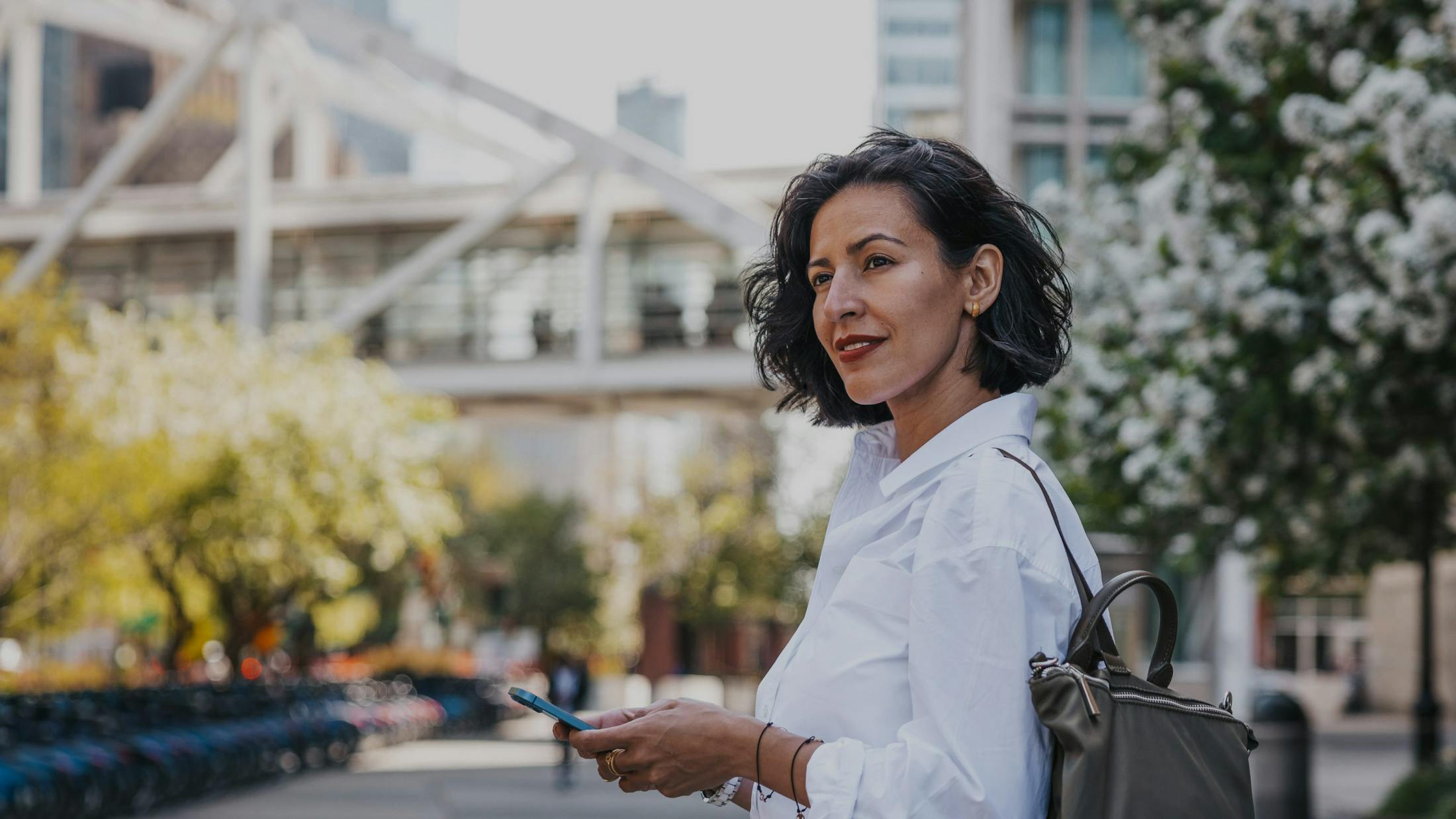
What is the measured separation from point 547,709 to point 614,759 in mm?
112

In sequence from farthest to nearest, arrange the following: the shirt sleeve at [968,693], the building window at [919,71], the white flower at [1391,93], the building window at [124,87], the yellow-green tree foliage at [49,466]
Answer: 1. the building window at [124,87]
2. the building window at [919,71]
3. the yellow-green tree foliage at [49,466]
4. the white flower at [1391,93]
5. the shirt sleeve at [968,693]

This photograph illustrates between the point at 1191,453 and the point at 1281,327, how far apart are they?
1.68 meters

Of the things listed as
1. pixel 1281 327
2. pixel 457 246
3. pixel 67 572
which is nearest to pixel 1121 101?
pixel 457 246

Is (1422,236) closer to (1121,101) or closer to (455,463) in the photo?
(1121,101)

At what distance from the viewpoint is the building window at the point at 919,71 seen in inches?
1340

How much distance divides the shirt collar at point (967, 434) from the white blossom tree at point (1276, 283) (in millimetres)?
7238

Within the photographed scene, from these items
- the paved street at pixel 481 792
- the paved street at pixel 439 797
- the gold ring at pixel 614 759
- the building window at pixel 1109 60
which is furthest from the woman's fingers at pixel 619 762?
the building window at pixel 1109 60

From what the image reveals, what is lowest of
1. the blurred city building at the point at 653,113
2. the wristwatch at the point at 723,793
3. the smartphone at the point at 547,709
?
the wristwatch at the point at 723,793

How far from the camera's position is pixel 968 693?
179cm

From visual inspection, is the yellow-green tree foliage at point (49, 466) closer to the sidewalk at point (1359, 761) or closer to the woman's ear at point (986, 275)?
the sidewalk at point (1359, 761)

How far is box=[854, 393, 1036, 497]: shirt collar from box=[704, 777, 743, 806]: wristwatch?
401 mm

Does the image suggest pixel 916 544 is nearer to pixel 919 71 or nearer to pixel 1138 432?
pixel 1138 432

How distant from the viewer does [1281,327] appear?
10820mm

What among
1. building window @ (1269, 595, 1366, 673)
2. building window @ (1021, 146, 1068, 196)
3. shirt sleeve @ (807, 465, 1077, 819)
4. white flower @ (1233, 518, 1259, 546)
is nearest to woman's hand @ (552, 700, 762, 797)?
shirt sleeve @ (807, 465, 1077, 819)
